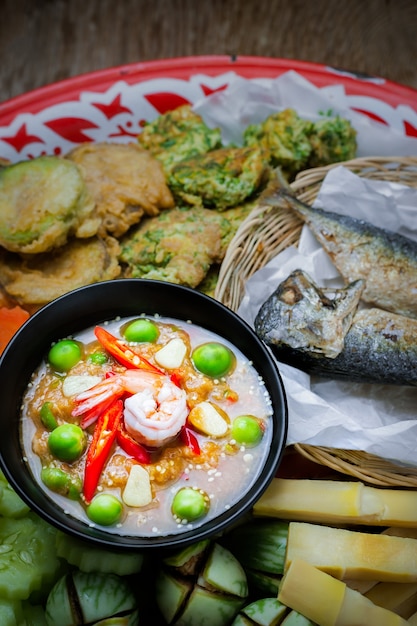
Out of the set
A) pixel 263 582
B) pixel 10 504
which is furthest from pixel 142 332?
pixel 263 582

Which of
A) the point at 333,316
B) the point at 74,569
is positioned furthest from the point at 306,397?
the point at 74,569

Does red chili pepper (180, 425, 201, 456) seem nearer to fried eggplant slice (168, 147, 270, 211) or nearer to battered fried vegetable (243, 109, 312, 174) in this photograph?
fried eggplant slice (168, 147, 270, 211)

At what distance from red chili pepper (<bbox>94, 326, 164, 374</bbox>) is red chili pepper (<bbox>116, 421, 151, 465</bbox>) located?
23 centimetres

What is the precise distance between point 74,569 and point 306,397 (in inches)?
39.6

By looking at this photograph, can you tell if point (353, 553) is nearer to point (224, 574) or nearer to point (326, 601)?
point (326, 601)

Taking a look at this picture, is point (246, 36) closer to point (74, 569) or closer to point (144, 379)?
point (144, 379)

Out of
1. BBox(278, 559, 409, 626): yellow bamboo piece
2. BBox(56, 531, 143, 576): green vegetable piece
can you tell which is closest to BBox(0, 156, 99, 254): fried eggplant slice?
BBox(56, 531, 143, 576): green vegetable piece

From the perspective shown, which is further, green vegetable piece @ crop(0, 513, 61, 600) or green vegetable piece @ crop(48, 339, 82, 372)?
green vegetable piece @ crop(48, 339, 82, 372)

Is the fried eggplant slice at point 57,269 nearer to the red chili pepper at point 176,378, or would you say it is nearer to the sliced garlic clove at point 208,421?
the red chili pepper at point 176,378

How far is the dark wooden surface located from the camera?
3.99 meters

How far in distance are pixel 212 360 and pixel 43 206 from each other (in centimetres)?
94

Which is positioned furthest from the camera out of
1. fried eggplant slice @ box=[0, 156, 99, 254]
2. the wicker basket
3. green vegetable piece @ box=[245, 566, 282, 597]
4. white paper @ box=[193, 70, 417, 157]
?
white paper @ box=[193, 70, 417, 157]

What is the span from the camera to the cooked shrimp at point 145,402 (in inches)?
86.8

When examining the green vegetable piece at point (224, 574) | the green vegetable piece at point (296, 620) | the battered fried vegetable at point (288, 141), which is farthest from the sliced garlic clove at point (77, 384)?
the battered fried vegetable at point (288, 141)
